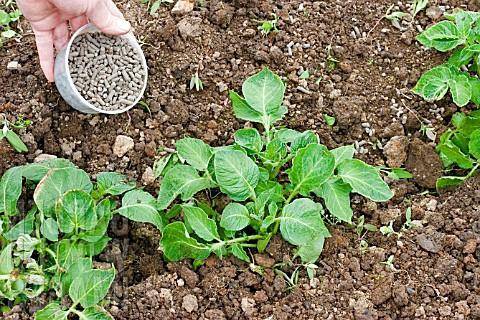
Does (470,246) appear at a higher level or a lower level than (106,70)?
lower

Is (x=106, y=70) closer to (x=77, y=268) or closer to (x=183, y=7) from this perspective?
(x=183, y=7)

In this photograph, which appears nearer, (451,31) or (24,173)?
(24,173)

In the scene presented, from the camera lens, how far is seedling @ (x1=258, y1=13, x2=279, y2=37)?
2.60 metres

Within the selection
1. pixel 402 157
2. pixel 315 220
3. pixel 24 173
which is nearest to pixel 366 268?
pixel 315 220

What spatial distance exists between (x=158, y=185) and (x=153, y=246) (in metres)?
0.20

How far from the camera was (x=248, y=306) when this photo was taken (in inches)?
82.5

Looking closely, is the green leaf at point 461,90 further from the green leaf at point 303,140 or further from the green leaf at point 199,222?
the green leaf at point 199,222

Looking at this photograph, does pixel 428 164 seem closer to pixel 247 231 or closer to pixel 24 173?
pixel 247 231

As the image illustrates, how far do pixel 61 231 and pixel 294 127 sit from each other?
844 mm

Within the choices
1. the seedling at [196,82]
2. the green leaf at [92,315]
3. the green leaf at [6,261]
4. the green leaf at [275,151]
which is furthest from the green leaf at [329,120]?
the green leaf at [6,261]

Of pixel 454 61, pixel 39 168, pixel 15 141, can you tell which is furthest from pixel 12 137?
pixel 454 61

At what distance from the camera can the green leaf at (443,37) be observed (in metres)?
2.42

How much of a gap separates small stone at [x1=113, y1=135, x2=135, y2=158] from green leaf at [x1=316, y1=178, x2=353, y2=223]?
649 mm

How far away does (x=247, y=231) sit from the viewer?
7.46ft
